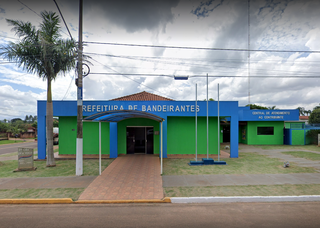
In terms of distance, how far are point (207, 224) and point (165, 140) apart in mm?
8364

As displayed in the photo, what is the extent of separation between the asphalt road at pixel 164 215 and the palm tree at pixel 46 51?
610cm

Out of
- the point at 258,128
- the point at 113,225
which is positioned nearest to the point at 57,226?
the point at 113,225

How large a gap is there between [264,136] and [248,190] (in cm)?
1780

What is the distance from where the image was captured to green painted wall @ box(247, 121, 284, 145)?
21219mm

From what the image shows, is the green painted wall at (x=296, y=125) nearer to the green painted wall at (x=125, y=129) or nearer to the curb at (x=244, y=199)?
the green painted wall at (x=125, y=129)

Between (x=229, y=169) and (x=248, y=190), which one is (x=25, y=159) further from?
(x=229, y=169)

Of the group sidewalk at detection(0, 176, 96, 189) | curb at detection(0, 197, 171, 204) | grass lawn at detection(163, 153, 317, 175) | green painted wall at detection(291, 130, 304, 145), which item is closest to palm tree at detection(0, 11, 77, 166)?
sidewalk at detection(0, 176, 96, 189)

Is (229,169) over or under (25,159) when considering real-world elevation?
under

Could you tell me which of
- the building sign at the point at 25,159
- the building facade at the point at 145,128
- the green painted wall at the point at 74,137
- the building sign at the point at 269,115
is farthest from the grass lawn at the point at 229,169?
the building sign at the point at 269,115

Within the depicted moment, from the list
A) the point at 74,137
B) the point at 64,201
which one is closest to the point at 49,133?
the point at 74,137

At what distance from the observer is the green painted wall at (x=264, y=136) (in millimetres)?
21219

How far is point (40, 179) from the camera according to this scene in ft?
25.8

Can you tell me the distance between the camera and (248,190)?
6.45 metres

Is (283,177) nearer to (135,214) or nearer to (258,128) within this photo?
(135,214)
